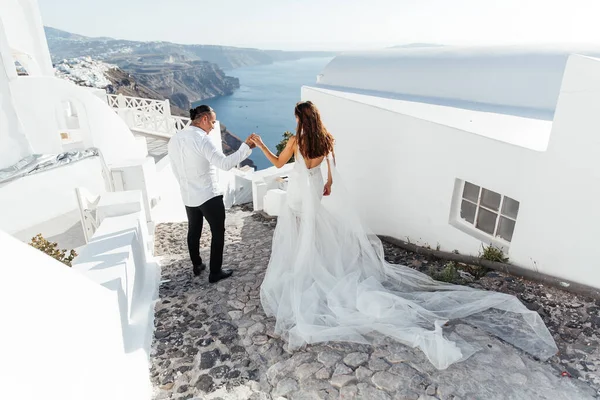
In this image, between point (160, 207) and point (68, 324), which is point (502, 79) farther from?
point (160, 207)

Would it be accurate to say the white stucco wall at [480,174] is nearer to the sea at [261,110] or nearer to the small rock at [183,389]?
the small rock at [183,389]

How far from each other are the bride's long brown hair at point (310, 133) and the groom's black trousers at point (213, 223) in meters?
1.10

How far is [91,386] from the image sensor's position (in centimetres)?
185

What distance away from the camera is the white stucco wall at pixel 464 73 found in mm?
5836

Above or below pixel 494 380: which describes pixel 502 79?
above

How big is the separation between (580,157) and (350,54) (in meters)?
6.58

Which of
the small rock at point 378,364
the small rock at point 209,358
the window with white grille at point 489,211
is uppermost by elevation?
the window with white grille at point 489,211

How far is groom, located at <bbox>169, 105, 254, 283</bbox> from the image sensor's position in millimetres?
3793

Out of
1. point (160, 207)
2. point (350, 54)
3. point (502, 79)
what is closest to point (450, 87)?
point (502, 79)

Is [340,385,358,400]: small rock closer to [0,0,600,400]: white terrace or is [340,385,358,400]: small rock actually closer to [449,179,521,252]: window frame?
[0,0,600,400]: white terrace

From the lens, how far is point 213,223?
13.6 feet

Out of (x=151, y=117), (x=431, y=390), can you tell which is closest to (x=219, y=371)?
(x=431, y=390)

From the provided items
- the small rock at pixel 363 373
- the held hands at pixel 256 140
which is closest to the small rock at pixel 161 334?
the small rock at pixel 363 373

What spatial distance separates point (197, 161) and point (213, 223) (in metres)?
0.70
